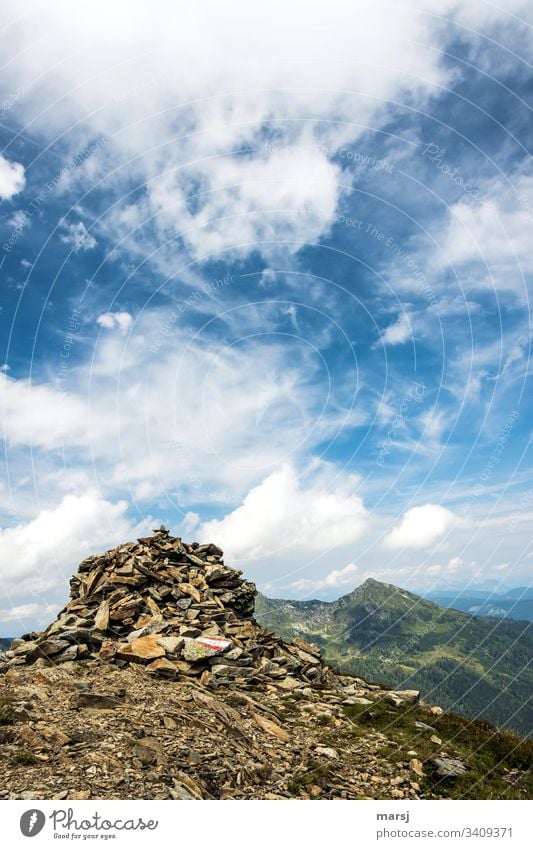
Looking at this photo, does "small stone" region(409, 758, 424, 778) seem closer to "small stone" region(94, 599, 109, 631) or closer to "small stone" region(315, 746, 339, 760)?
"small stone" region(315, 746, 339, 760)

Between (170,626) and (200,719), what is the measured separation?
12.9 meters

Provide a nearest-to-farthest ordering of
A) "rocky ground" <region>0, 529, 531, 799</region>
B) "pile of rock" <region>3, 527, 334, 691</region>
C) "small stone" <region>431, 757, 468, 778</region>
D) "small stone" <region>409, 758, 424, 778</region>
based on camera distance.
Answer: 1. "rocky ground" <region>0, 529, 531, 799</region>
2. "small stone" <region>409, 758, 424, 778</region>
3. "small stone" <region>431, 757, 468, 778</region>
4. "pile of rock" <region>3, 527, 334, 691</region>

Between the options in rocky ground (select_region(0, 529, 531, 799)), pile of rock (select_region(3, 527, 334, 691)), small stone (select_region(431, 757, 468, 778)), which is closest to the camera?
rocky ground (select_region(0, 529, 531, 799))

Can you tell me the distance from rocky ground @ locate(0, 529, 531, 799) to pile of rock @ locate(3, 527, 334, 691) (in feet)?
0.40

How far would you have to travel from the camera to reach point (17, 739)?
54.0ft

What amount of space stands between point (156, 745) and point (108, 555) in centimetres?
2700

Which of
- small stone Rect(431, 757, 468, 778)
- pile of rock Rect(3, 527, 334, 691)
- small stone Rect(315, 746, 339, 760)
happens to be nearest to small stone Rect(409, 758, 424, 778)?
small stone Rect(431, 757, 468, 778)

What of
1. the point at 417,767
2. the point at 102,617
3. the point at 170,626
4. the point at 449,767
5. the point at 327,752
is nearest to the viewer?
the point at 417,767

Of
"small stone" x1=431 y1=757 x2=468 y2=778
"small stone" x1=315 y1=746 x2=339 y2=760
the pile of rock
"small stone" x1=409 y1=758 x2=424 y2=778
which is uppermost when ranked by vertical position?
the pile of rock

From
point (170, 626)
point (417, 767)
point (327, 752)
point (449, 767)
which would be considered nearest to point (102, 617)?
point (170, 626)

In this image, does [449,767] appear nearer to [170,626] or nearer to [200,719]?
[200,719]

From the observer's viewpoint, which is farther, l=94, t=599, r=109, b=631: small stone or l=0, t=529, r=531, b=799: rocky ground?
l=94, t=599, r=109, b=631: small stone

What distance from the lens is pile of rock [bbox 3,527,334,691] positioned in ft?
94.0

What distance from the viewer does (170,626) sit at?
107ft
